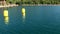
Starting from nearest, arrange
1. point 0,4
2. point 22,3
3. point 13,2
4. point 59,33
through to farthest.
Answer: point 59,33 → point 0,4 → point 13,2 → point 22,3

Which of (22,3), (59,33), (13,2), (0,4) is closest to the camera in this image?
(59,33)

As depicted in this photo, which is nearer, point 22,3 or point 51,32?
point 51,32

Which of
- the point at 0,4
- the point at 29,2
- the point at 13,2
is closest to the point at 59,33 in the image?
the point at 0,4

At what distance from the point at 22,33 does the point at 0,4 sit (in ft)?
151

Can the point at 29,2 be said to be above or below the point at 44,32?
above

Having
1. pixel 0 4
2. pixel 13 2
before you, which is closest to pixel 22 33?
pixel 0 4

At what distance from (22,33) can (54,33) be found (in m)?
3.75

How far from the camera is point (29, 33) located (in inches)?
731

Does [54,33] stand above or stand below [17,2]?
below

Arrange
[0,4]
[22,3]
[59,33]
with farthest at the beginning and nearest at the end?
[22,3] → [0,4] → [59,33]

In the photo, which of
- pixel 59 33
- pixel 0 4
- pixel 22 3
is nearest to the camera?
pixel 59 33

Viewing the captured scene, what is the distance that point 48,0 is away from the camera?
7988cm

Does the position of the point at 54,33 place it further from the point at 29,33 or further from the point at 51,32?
the point at 29,33

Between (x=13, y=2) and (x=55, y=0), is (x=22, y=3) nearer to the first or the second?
(x=13, y=2)
